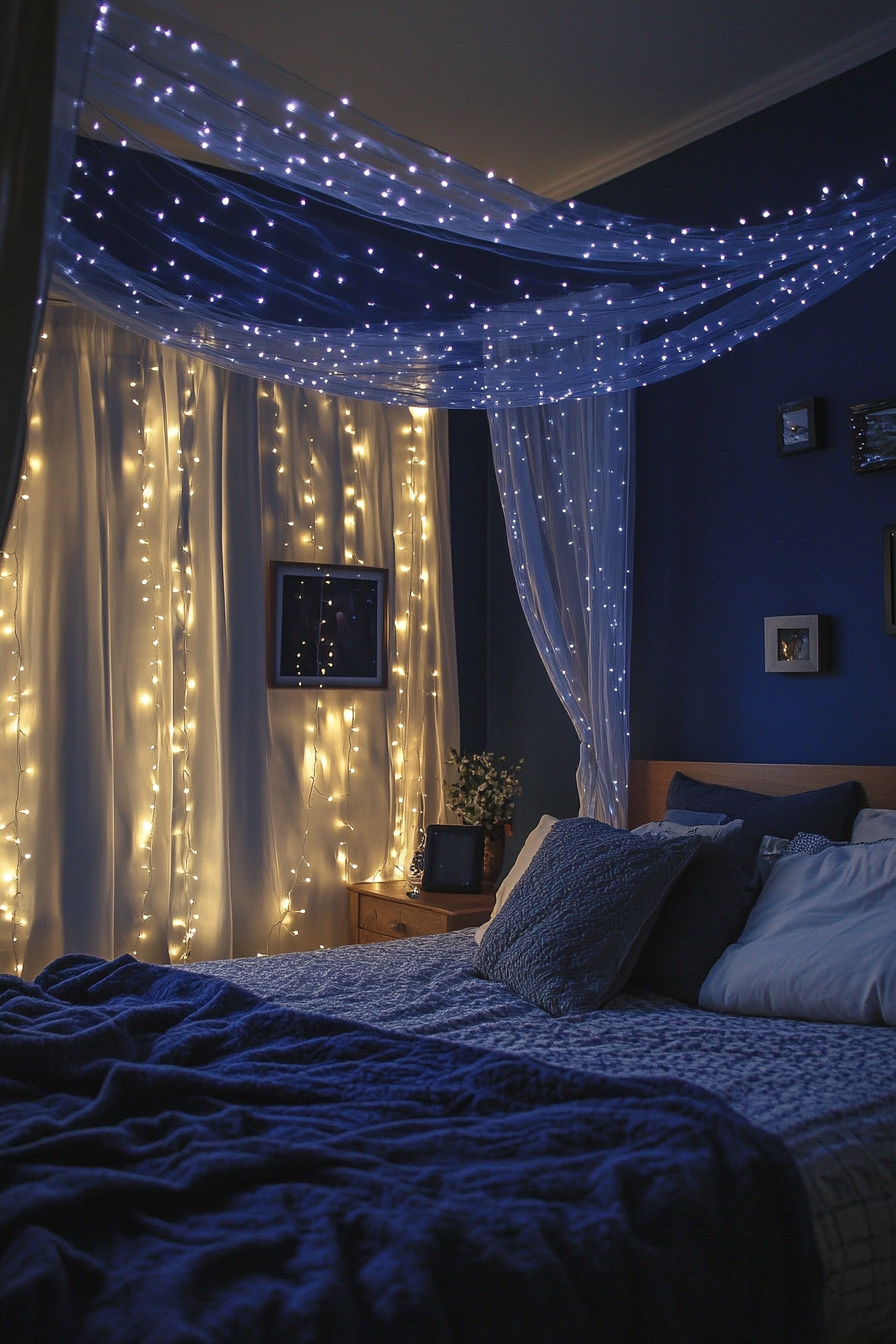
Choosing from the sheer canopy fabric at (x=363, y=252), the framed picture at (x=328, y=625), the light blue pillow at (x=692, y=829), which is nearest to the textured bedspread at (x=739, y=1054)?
the light blue pillow at (x=692, y=829)

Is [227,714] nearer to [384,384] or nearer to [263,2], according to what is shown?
[384,384]

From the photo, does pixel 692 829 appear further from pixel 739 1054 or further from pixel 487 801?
pixel 487 801

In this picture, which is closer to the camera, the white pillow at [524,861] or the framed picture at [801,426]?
the white pillow at [524,861]

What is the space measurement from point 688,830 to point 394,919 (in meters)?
1.39

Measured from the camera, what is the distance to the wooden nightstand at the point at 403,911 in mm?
3736

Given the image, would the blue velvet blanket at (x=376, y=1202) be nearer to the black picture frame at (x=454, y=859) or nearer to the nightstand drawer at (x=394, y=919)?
the nightstand drawer at (x=394, y=919)

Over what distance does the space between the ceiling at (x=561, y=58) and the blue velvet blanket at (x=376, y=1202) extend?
269 cm

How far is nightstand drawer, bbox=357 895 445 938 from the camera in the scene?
3.79 metres

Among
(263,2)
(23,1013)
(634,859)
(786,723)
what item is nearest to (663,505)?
(786,723)

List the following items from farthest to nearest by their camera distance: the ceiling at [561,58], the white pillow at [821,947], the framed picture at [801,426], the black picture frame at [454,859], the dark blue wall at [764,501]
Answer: the black picture frame at [454,859] → the framed picture at [801,426] → the dark blue wall at [764,501] → the ceiling at [561,58] → the white pillow at [821,947]

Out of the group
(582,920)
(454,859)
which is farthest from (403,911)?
(582,920)

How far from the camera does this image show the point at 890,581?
312 cm

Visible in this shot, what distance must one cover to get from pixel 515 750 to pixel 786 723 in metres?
1.41

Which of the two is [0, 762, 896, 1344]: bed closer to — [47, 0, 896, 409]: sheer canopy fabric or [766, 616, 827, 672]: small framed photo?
[766, 616, 827, 672]: small framed photo
